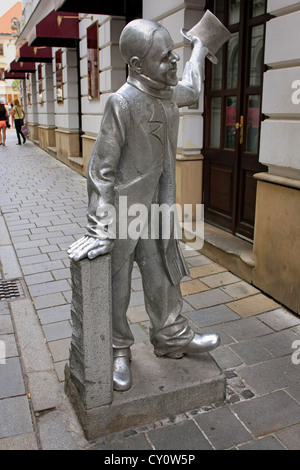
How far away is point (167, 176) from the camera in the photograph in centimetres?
250

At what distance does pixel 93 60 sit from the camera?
368 inches

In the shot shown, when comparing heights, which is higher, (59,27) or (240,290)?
(59,27)

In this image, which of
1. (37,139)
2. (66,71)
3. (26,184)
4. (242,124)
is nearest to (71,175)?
(26,184)

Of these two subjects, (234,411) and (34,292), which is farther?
(34,292)

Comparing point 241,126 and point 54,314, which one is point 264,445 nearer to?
point 54,314

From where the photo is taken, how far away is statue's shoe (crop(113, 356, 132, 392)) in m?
2.51

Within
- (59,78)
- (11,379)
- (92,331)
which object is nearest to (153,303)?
(92,331)

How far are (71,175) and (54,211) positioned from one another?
415 cm

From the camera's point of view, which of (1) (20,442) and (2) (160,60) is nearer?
(2) (160,60)

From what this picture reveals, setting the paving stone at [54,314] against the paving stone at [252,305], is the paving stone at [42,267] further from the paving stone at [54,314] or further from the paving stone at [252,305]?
the paving stone at [252,305]

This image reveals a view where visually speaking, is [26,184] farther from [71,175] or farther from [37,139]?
[37,139]

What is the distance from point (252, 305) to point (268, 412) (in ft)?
5.09

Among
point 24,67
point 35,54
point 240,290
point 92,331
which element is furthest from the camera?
point 24,67

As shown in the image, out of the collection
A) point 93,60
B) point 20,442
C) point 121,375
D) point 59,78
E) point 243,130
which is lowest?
point 20,442
